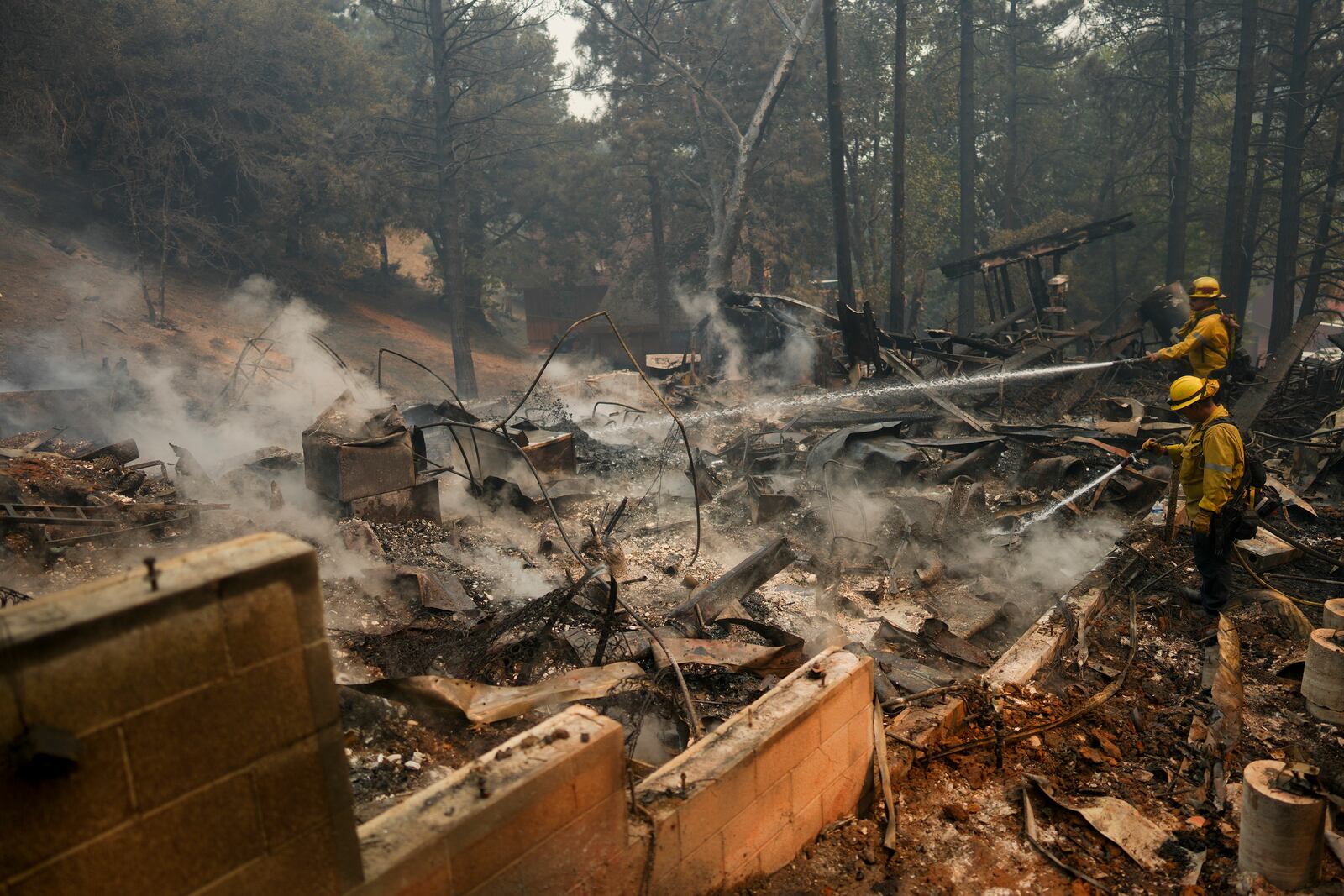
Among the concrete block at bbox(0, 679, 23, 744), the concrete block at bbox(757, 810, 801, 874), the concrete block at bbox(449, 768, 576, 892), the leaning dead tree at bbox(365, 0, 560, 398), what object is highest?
the leaning dead tree at bbox(365, 0, 560, 398)

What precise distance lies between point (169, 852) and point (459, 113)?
1279 inches

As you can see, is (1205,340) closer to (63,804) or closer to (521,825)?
(521,825)

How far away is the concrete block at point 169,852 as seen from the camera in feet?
5.84

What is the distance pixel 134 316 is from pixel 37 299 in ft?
6.76

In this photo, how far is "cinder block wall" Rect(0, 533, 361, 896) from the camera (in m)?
1.71

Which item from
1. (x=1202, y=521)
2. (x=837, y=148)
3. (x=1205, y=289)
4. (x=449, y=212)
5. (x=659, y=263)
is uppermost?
(x=837, y=148)

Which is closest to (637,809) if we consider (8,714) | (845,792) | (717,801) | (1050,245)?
(717,801)

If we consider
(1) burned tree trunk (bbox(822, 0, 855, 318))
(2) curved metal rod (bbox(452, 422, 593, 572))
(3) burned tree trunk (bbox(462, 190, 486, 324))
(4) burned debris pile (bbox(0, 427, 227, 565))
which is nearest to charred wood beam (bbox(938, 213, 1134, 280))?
(1) burned tree trunk (bbox(822, 0, 855, 318))

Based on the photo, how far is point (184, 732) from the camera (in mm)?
1931

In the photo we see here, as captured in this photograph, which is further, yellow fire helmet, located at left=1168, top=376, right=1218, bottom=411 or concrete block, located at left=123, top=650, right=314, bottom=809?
yellow fire helmet, located at left=1168, top=376, right=1218, bottom=411

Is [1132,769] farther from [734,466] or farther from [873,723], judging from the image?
[734,466]

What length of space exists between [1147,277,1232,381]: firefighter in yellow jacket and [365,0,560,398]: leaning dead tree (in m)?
15.6

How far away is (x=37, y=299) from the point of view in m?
19.4

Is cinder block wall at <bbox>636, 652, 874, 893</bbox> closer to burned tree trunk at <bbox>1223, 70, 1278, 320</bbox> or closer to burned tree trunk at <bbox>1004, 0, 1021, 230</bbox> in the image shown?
burned tree trunk at <bbox>1223, 70, 1278, 320</bbox>
